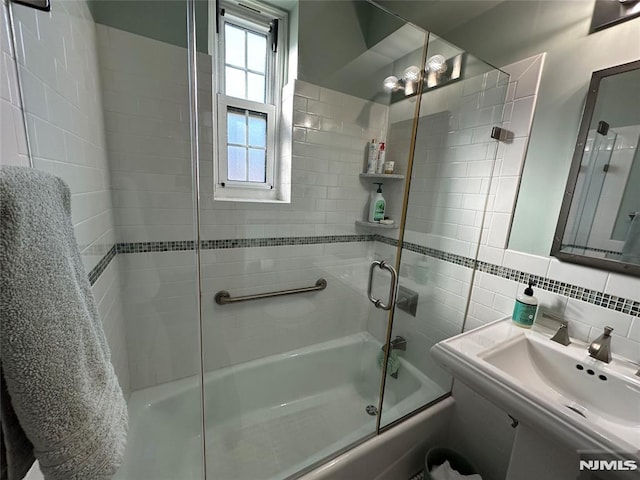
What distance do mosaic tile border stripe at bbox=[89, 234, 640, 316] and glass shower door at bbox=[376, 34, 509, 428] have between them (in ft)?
0.04

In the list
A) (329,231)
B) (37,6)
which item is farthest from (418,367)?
(37,6)

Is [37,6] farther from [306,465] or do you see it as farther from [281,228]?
[306,465]

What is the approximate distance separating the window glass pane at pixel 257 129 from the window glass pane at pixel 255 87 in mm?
92

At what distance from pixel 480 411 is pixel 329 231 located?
1325mm

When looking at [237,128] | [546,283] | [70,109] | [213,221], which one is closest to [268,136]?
[237,128]

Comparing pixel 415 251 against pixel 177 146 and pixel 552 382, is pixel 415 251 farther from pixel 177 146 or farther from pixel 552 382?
pixel 177 146

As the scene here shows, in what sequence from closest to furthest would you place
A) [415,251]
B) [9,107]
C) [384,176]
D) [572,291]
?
[9,107] → [572,291] → [415,251] → [384,176]

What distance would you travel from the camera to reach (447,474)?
1282 millimetres

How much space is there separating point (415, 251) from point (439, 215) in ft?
0.85

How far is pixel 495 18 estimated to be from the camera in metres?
1.30

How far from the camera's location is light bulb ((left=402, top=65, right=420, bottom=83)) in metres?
1.53

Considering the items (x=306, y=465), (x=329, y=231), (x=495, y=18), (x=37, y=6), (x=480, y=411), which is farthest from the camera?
(x=329, y=231)

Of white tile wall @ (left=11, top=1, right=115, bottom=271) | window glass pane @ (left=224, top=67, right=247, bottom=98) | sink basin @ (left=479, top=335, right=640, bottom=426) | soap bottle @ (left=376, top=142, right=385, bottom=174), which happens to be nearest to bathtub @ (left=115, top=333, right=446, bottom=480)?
sink basin @ (left=479, top=335, right=640, bottom=426)

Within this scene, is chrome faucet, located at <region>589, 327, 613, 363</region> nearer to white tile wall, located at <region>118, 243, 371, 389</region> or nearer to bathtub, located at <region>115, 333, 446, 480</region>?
bathtub, located at <region>115, 333, 446, 480</region>
